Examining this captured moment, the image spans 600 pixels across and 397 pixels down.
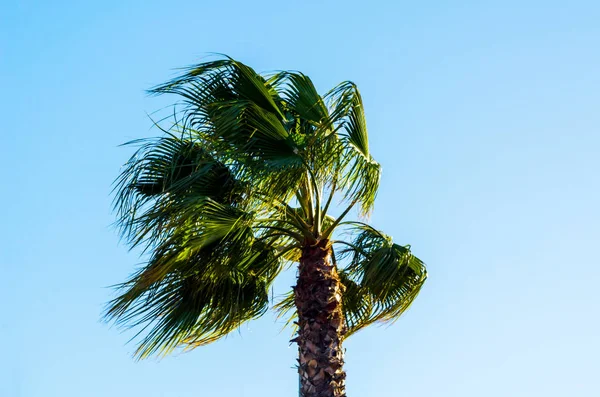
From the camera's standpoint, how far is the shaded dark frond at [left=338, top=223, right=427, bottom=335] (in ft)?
35.0

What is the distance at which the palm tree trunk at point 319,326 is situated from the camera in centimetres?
981

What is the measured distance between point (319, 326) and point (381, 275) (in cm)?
106

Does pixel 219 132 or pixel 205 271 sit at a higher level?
pixel 219 132

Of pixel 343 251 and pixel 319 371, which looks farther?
pixel 343 251

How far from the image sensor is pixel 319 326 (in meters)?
9.97

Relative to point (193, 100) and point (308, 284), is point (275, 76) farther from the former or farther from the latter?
point (308, 284)

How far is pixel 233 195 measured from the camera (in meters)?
10.3

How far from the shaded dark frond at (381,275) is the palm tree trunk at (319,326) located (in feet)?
1.79

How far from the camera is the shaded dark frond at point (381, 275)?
1068cm

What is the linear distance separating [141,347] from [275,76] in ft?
10.1

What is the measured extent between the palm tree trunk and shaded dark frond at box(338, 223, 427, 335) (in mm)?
547

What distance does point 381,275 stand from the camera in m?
10.7

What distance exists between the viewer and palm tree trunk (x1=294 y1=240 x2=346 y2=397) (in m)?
9.81

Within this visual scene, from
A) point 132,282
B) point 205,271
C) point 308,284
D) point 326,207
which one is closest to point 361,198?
point 326,207
